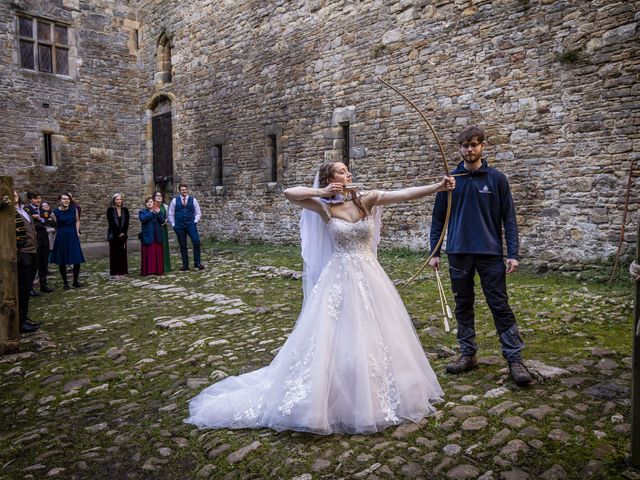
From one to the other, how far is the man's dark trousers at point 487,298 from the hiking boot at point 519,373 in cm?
4

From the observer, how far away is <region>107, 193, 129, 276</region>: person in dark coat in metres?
9.18

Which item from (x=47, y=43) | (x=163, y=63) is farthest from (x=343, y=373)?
(x=47, y=43)

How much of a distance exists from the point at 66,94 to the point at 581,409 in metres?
16.6

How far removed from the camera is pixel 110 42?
16.6 meters

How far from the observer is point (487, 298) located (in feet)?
12.0

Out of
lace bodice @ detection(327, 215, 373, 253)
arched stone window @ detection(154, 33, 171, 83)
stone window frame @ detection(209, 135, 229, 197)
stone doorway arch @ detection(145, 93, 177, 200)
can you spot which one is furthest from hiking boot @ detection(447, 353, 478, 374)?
arched stone window @ detection(154, 33, 171, 83)

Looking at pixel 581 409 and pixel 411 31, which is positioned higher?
pixel 411 31

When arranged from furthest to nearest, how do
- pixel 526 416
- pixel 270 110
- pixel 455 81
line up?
pixel 270 110
pixel 455 81
pixel 526 416

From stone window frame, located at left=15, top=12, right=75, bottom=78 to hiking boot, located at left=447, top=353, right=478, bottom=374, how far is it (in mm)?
15772

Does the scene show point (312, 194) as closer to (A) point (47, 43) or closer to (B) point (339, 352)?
(B) point (339, 352)

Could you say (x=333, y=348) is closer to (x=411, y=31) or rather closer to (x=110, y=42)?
(x=411, y=31)

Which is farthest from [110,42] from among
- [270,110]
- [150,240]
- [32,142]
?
[150,240]

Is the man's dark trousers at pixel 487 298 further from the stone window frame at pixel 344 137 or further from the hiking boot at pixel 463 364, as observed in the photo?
the stone window frame at pixel 344 137

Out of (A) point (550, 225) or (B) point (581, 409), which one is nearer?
(B) point (581, 409)
